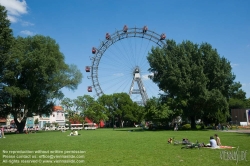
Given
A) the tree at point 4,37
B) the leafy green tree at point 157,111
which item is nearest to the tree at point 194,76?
the leafy green tree at point 157,111

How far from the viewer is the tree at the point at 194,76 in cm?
4138

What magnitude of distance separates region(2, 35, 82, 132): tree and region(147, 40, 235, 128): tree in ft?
59.2

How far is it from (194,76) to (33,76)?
88.6ft

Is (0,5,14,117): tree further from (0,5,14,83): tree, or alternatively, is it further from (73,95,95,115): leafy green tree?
(73,95,95,115): leafy green tree

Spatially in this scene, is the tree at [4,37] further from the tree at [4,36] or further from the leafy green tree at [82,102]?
the leafy green tree at [82,102]

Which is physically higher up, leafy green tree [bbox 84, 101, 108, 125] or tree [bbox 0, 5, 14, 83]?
tree [bbox 0, 5, 14, 83]

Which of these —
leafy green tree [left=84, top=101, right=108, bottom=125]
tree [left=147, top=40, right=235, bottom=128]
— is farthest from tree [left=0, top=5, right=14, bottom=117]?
leafy green tree [left=84, top=101, right=108, bottom=125]

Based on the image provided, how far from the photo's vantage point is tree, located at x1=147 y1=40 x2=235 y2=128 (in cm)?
4138

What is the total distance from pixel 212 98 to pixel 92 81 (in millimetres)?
28051

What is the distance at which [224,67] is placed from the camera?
43.1 m

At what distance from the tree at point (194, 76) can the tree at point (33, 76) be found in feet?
59.2

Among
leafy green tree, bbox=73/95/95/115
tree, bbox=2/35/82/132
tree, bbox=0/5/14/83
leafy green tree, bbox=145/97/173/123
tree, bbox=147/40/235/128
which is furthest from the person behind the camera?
leafy green tree, bbox=73/95/95/115

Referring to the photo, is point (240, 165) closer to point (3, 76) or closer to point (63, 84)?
point (3, 76)

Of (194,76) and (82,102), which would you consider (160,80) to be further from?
(82,102)
